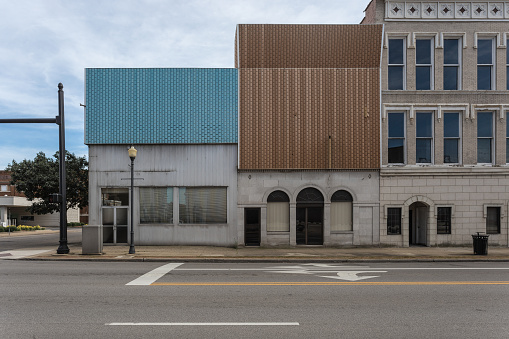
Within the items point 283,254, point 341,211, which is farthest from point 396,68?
point 283,254

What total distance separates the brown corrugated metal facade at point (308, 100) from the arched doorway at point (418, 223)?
3563 mm

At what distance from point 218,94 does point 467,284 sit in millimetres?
13583

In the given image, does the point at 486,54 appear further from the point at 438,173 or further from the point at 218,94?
the point at 218,94

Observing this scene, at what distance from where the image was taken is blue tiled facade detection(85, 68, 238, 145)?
18.5 m

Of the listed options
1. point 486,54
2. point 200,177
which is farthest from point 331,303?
point 486,54

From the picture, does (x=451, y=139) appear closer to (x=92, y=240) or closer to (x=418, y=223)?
(x=418, y=223)

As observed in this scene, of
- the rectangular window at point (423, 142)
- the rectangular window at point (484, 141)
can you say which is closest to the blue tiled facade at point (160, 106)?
the rectangular window at point (423, 142)

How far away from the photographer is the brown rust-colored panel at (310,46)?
60.7ft

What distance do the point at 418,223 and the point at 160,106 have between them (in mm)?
14907

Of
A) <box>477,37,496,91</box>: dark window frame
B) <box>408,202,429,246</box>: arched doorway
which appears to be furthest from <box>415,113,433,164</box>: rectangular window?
<box>477,37,496,91</box>: dark window frame

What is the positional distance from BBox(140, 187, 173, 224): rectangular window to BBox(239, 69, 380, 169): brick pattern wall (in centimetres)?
427

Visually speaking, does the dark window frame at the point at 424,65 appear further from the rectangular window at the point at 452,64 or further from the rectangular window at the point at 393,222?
the rectangular window at the point at 393,222

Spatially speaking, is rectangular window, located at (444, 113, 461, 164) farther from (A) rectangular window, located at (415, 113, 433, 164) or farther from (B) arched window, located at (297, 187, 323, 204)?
(B) arched window, located at (297, 187, 323, 204)

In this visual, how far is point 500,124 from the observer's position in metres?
18.6
